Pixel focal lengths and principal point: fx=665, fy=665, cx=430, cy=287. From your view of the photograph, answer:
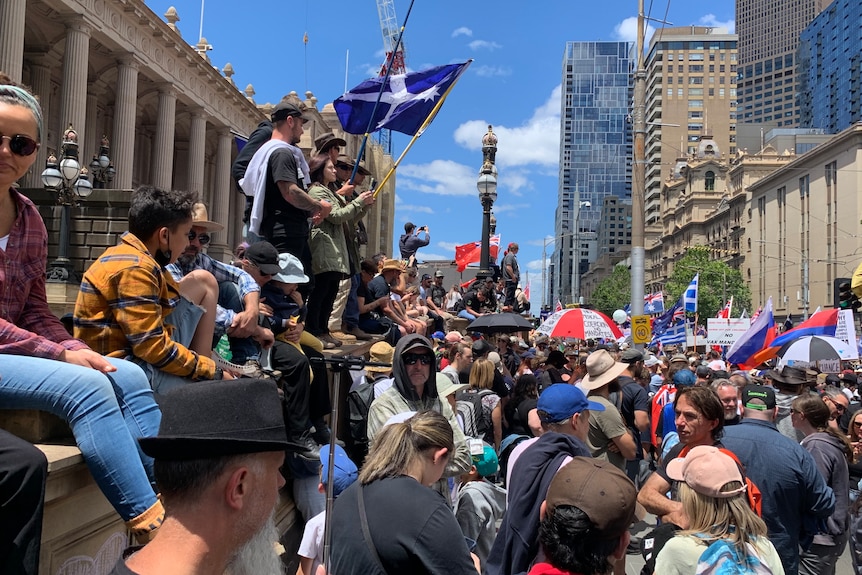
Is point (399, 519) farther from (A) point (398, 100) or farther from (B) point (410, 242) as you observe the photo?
(B) point (410, 242)

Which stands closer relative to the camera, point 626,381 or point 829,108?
point 626,381

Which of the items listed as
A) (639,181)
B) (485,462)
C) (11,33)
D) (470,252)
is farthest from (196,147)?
(485,462)

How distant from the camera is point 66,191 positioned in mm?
16109

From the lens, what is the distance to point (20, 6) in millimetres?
24875

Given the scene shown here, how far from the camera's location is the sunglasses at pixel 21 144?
261 centimetres

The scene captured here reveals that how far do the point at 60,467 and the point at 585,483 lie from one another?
198cm

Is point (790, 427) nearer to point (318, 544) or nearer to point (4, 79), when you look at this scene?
point (318, 544)

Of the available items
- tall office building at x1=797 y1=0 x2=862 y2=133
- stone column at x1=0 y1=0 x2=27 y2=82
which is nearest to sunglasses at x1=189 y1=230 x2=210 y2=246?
stone column at x1=0 y1=0 x2=27 y2=82

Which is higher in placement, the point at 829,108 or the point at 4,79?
the point at 829,108

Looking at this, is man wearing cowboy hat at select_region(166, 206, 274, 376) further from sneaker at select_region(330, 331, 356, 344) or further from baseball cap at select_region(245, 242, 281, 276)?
sneaker at select_region(330, 331, 356, 344)

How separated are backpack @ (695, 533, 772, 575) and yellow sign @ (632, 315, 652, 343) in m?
11.5

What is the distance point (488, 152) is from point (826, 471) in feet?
47.3

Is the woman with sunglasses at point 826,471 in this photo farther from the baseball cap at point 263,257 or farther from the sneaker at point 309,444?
the baseball cap at point 263,257

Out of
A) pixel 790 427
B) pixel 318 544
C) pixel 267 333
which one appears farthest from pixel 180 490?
pixel 790 427
